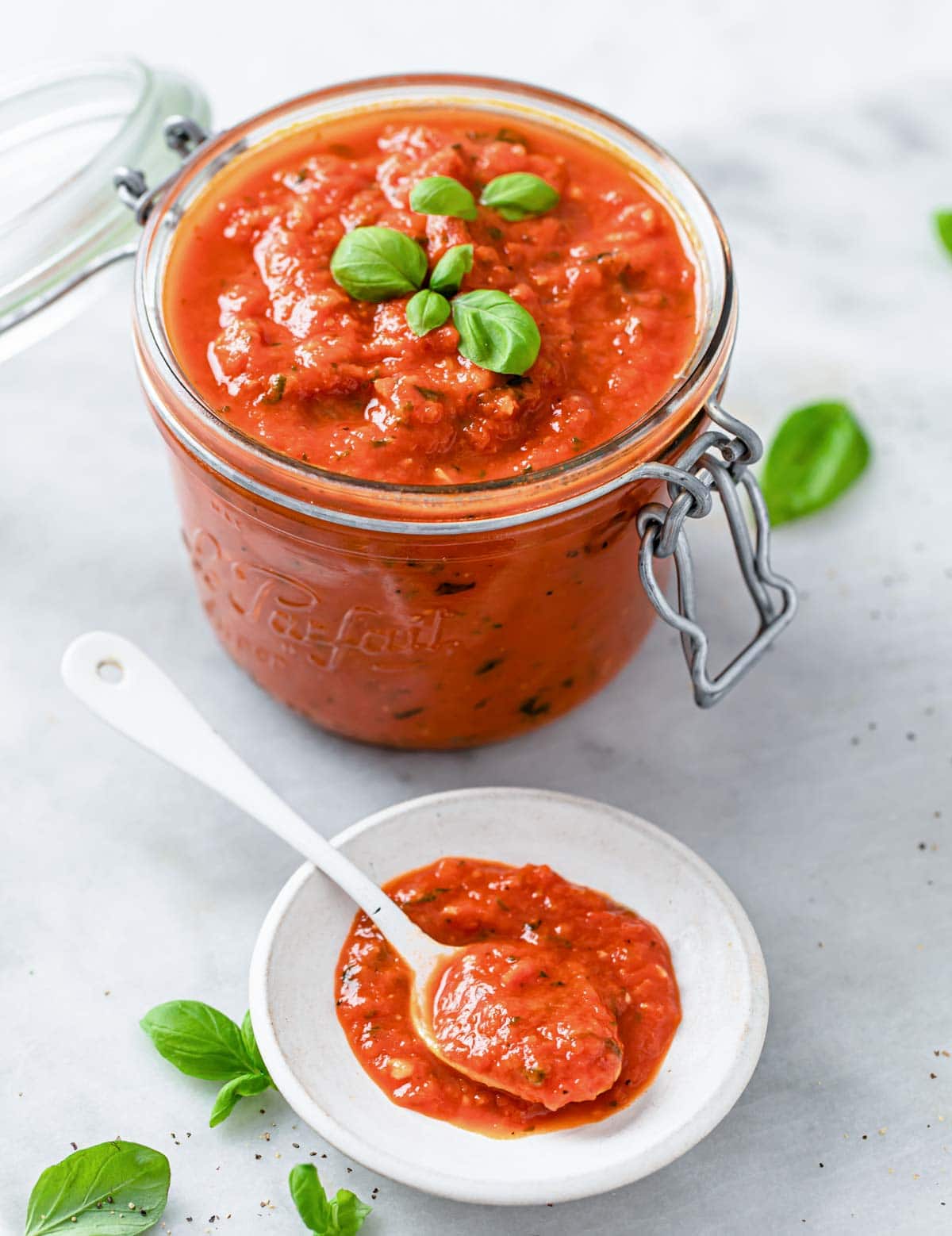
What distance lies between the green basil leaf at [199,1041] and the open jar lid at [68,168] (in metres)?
1.20

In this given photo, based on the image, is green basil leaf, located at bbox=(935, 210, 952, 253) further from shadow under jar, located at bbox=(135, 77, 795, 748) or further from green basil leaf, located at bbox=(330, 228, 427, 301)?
green basil leaf, located at bbox=(330, 228, 427, 301)

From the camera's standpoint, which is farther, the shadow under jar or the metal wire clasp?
the metal wire clasp

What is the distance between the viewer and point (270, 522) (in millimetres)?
2104

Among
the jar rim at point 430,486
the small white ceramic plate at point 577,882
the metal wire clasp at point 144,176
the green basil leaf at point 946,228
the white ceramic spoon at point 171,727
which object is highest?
the metal wire clasp at point 144,176

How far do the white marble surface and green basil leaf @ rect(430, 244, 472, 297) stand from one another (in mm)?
885

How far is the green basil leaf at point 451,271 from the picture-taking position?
2.15 metres

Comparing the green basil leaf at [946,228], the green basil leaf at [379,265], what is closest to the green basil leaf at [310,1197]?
the green basil leaf at [379,265]

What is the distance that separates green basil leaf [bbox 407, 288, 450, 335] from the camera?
2119 mm

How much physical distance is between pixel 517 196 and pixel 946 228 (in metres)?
1.45

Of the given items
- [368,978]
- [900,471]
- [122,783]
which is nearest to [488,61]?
[900,471]

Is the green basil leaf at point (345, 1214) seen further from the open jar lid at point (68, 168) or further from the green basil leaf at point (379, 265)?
the open jar lid at point (68, 168)

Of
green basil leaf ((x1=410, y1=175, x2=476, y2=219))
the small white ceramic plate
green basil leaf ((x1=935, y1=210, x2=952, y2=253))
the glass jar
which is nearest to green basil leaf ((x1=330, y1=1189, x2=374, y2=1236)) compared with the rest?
the small white ceramic plate

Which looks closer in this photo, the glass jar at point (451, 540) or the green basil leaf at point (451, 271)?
the glass jar at point (451, 540)

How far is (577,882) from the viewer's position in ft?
7.75
